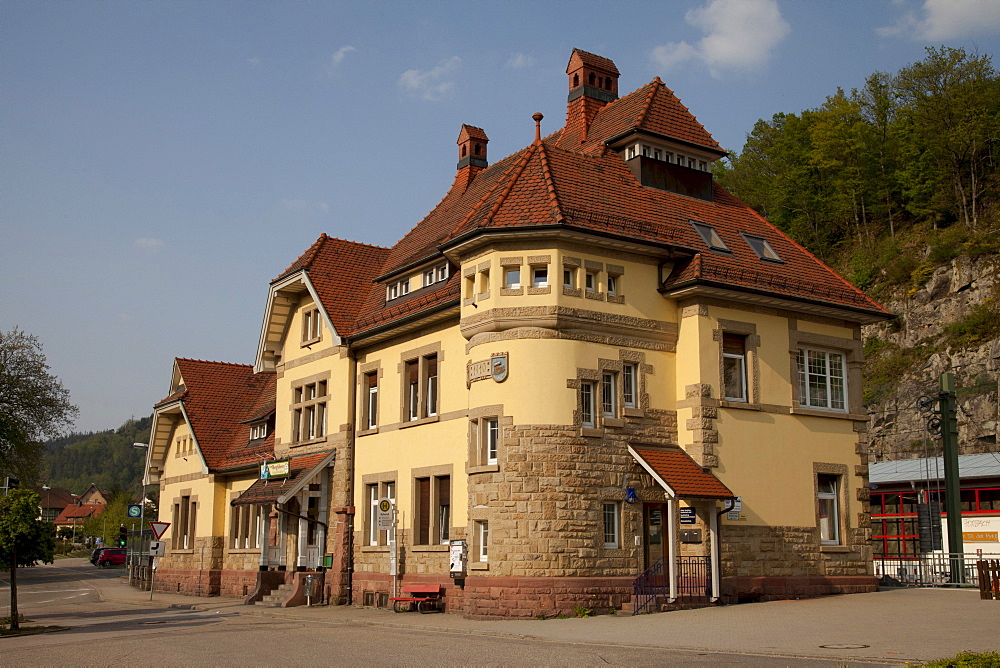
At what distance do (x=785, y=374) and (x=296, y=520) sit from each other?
15.6 meters

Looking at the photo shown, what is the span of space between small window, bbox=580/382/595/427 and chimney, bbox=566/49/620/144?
10627mm

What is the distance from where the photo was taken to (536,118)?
26.1 m

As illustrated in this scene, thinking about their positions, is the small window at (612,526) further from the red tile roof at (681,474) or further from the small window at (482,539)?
the small window at (482,539)

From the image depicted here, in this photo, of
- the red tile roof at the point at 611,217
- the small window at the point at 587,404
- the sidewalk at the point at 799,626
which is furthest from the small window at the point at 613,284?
the sidewalk at the point at 799,626

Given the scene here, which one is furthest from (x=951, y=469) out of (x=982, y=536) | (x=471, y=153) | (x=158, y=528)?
(x=158, y=528)

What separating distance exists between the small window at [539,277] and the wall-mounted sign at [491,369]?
1771 millimetres

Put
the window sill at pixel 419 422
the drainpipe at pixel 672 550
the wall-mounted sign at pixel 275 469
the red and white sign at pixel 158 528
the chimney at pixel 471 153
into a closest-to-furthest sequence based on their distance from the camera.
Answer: the drainpipe at pixel 672 550 → the window sill at pixel 419 422 → the red and white sign at pixel 158 528 → the wall-mounted sign at pixel 275 469 → the chimney at pixel 471 153

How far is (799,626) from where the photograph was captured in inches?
680

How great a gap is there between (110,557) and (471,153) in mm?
56101

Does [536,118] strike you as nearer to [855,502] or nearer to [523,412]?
[523,412]

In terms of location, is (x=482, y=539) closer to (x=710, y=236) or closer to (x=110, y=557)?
(x=710, y=236)

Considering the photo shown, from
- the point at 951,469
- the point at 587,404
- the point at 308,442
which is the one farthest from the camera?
the point at 308,442

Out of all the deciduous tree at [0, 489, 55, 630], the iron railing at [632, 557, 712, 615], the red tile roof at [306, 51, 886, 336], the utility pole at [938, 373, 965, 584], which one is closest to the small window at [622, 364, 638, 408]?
the red tile roof at [306, 51, 886, 336]

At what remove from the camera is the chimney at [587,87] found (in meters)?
31.0
